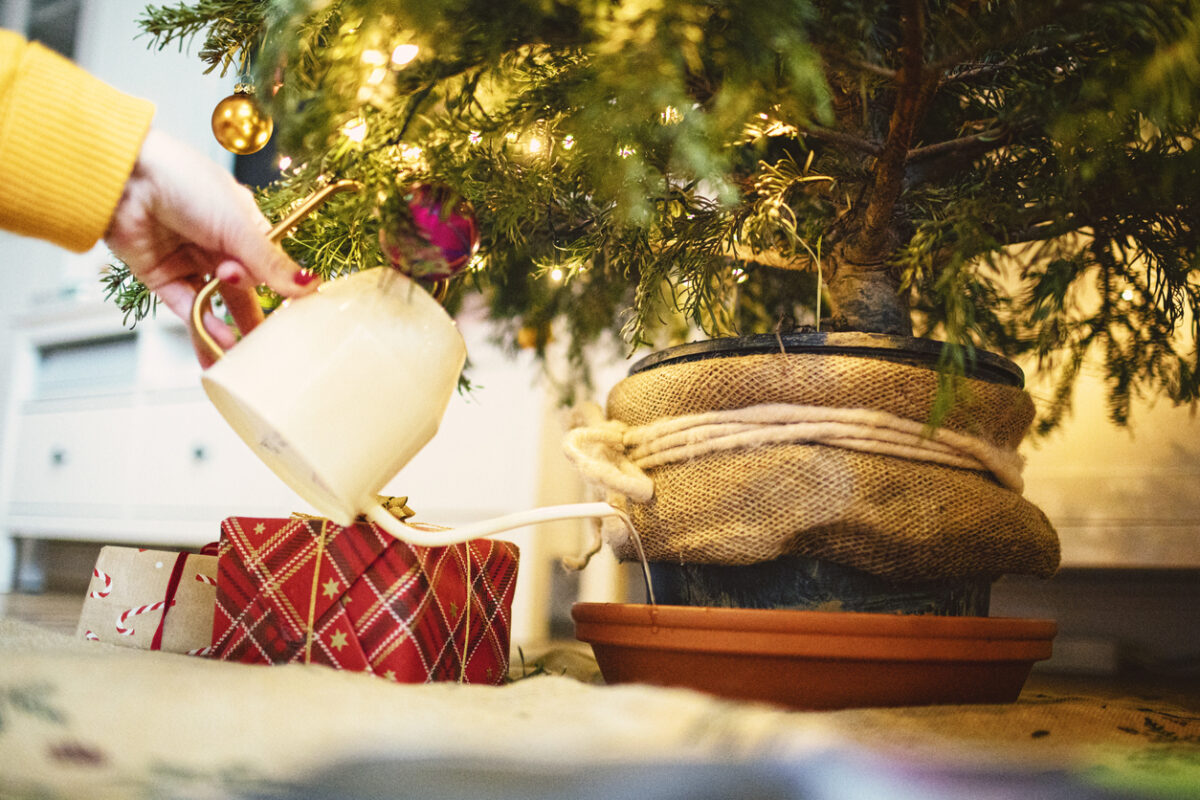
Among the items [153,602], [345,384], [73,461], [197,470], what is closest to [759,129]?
[345,384]

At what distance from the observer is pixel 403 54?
0.31 metres

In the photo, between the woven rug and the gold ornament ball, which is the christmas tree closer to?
the gold ornament ball

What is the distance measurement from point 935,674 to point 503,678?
26cm

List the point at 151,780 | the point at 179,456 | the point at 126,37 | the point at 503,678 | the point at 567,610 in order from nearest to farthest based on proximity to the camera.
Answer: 1. the point at 151,780
2. the point at 503,678
3. the point at 567,610
4. the point at 179,456
5. the point at 126,37

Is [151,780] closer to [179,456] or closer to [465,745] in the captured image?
[465,745]

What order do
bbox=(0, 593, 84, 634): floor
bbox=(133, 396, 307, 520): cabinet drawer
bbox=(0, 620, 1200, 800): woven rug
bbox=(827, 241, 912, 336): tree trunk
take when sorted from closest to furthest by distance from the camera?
1. bbox=(0, 620, 1200, 800): woven rug
2. bbox=(827, 241, 912, 336): tree trunk
3. bbox=(0, 593, 84, 634): floor
4. bbox=(133, 396, 307, 520): cabinet drawer

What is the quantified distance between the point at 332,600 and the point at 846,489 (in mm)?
270

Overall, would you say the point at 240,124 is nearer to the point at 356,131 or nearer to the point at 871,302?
the point at 356,131

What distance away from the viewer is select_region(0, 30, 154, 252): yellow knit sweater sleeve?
0.36m

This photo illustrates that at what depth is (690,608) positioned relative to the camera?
387mm

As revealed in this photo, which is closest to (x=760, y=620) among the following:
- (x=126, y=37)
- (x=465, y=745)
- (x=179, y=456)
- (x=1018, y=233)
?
(x=465, y=745)

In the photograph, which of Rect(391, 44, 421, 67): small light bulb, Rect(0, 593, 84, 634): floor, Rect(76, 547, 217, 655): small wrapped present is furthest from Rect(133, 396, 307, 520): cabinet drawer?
Rect(391, 44, 421, 67): small light bulb

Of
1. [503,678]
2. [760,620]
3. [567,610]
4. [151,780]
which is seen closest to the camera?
[151,780]

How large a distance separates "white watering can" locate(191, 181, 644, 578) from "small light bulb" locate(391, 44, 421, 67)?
0.07 m
